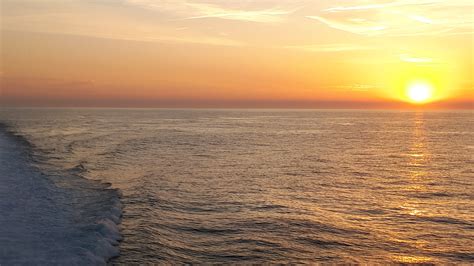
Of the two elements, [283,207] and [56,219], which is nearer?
[56,219]

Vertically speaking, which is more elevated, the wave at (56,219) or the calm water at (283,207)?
the wave at (56,219)

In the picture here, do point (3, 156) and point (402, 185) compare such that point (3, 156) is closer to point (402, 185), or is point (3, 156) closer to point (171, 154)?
point (171, 154)

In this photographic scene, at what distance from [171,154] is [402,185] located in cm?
2717

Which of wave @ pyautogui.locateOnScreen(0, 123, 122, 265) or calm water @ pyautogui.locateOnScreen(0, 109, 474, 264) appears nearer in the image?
wave @ pyautogui.locateOnScreen(0, 123, 122, 265)

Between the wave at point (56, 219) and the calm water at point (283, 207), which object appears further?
the calm water at point (283, 207)

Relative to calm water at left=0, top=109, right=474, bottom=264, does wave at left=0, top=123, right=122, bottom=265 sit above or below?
above

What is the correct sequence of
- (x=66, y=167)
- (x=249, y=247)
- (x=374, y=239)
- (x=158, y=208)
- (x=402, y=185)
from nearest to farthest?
1. (x=249, y=247)
2. (x=374, y=239)
3. (x=158, y=208)
4. (x=402, y=185)
5. (x=66, y=167)

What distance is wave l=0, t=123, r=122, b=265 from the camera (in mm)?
15866

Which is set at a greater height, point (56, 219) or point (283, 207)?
point (56, 219)

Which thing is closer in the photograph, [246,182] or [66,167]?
[246,182]

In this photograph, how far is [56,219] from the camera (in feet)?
66.5

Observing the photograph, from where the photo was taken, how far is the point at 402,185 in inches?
1283

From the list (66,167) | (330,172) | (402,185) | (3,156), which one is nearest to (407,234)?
(402,185)

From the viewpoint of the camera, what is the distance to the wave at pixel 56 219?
52.1ft
